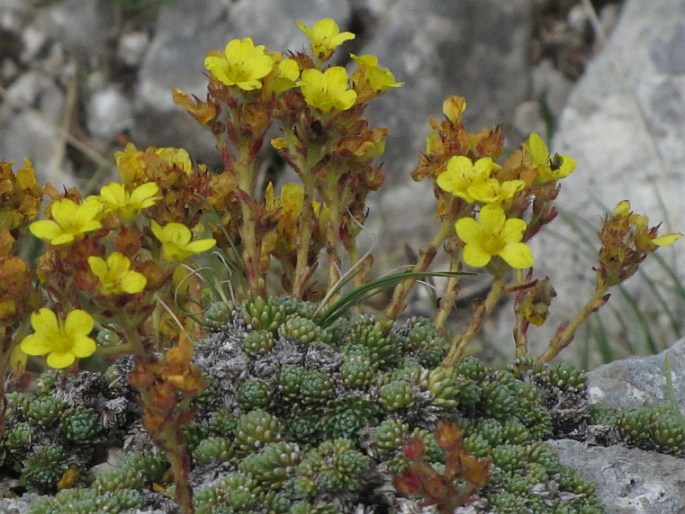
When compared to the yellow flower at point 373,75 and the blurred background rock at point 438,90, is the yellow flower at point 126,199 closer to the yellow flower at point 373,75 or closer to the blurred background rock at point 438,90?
the yellow flower at point 373,75

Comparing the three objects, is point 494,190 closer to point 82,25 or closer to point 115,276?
point 115,276

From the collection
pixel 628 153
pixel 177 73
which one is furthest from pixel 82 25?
pixel 628 153

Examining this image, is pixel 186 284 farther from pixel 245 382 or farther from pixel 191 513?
pixel 191 513

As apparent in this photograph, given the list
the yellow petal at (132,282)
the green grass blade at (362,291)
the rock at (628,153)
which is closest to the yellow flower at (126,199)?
the yellow petal at (132,282)

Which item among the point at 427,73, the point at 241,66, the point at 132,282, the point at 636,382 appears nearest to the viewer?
the point at 132,282

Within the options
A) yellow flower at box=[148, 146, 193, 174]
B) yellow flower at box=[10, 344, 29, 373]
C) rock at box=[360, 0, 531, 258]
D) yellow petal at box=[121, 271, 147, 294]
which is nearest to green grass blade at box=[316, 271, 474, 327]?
yellow flower at box=[148, 146, 193, 174]

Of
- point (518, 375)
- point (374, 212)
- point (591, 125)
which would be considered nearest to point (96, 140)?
point (374, 212)
